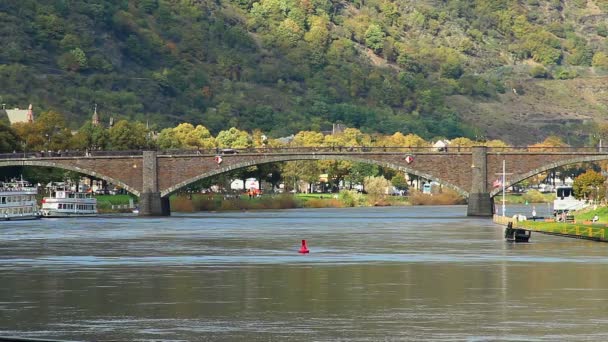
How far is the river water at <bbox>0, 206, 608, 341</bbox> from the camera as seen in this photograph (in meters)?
58.9

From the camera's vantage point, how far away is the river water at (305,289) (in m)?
58.9

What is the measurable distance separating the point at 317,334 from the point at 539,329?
865 centimetres

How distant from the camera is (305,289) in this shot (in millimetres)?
76125

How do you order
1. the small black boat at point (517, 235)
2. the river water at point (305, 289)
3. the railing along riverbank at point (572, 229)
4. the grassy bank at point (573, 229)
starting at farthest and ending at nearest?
the grassy bank at point (573, 229) → the railing along riverbank at point (572, 229) → the small black boat at point (517, 235) → the river water at point (305, 289)

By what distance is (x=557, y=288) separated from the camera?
7619 centimetres

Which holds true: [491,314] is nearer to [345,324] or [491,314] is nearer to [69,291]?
[345,324]

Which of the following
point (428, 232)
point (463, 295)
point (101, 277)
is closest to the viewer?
point (463, 295)

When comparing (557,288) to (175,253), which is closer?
(557,288)

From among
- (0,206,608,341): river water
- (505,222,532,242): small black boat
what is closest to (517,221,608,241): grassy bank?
(0,206,608,341): river water

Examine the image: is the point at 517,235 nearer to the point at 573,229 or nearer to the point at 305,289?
the point at 573,229

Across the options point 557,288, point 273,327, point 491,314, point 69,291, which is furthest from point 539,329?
point 69,291

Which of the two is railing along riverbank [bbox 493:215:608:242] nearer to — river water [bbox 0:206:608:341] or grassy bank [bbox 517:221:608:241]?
grassy bank [bbox 517:221:608:241]

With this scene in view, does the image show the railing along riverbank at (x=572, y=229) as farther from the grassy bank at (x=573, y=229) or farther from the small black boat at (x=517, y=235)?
the small black boat at (x=517, y=235)

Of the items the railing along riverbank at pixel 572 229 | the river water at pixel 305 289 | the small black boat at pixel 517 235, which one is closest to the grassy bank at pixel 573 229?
the railing along riverbank at pixel 572 229
